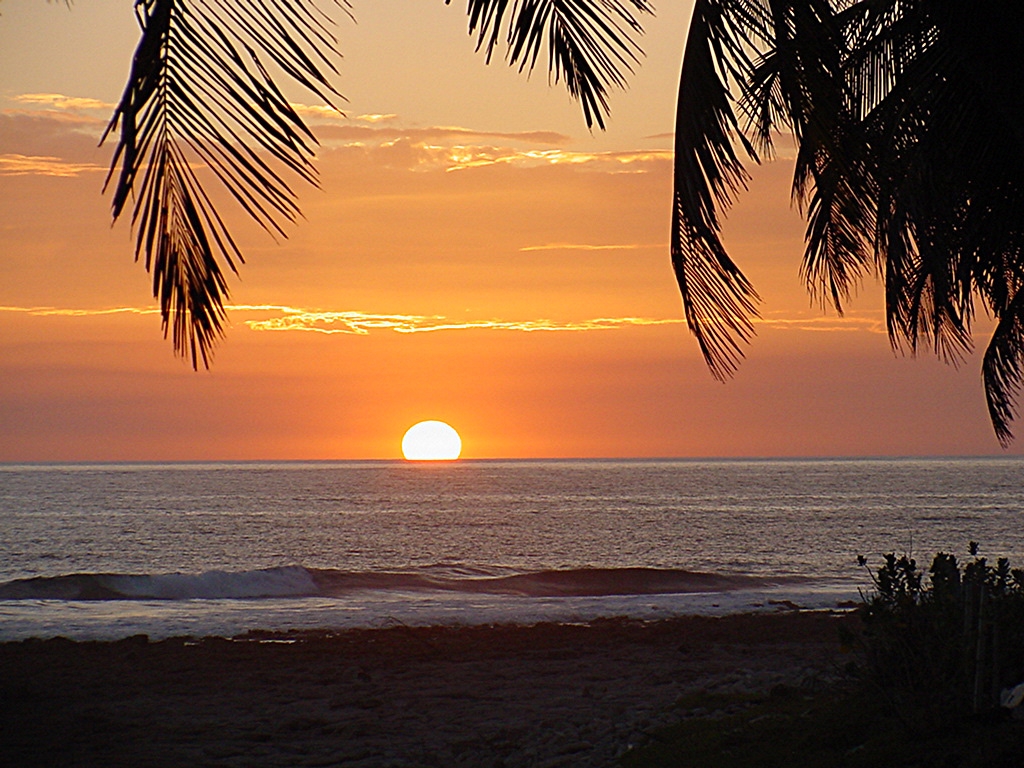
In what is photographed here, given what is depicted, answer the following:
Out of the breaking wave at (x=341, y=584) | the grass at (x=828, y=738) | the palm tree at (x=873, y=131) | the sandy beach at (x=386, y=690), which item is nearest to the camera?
the palm tree at (x=873, y=131)

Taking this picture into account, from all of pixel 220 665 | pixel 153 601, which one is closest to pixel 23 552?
pixel 153 601

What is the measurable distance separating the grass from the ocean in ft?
25.2

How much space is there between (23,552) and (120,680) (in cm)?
3400

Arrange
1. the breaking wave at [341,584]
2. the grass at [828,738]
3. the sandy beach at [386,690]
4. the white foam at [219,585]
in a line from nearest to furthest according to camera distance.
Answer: the grass at [828,738]
the sandy beach at [386,690]
the breaking wave at [341,584]
the white foam at [219,585]

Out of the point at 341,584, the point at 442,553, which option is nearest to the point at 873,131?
the point at 341,584

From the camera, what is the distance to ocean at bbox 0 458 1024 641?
19.5m

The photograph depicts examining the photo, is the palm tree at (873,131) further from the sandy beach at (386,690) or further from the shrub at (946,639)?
the sandy beach at (386,690)

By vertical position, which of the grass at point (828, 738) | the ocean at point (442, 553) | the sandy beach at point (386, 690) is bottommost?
the ocean at point (442, 553)

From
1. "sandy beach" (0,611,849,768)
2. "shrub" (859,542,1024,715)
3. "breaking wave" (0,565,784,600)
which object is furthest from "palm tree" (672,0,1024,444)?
"breaking wave" (0,565,784,600)

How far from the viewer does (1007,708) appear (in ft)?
19.4

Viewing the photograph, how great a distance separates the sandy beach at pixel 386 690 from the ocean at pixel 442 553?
6.66ft

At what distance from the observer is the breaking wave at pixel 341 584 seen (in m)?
24.3

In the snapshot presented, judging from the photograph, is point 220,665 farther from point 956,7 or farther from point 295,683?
point 956,7

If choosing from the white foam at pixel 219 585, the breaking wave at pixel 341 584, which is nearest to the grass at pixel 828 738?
the breaking wave at pixel 341 584
